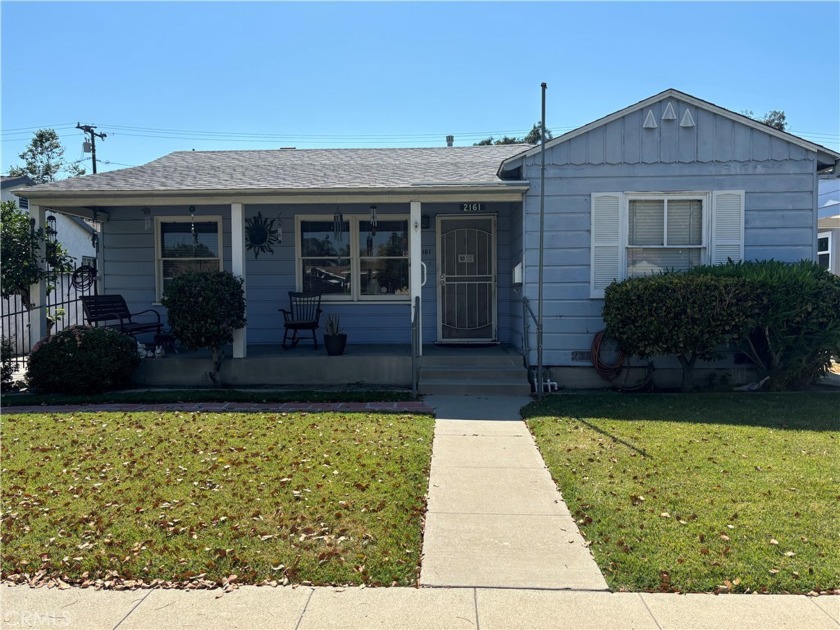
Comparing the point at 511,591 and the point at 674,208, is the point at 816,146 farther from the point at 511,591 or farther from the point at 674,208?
the point at 511,591

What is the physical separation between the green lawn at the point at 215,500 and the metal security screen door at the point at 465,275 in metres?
4.15

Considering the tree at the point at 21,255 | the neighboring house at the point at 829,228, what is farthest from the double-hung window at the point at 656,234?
the tree at the point at 21,255

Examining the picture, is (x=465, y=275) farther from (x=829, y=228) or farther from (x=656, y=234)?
(x=829, y=228)

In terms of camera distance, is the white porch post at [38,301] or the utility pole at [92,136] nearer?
the white porch post at [38,301]

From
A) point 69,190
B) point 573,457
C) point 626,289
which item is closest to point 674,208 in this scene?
point 626,289

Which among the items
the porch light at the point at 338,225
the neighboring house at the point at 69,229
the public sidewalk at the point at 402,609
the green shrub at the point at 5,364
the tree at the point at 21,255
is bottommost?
the public sidewalk at the point at 402,609

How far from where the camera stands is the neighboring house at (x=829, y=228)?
13805 mm

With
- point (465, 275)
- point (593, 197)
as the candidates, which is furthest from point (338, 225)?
point (593, 197)

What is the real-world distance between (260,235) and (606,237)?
5666mm

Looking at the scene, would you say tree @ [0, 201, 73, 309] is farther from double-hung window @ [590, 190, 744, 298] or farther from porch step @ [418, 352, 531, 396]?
double-hung window @ [590, 190, 744, 298]

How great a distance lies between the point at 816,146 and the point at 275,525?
8750mm

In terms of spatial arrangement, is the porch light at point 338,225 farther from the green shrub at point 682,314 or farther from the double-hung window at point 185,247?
the green shrub at point 682,314

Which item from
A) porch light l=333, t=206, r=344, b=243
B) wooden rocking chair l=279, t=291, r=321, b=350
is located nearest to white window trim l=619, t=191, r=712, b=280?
porch light l=333, t=206, r=344, b=243

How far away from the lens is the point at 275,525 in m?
4.15
